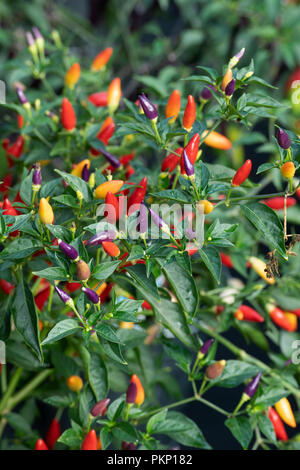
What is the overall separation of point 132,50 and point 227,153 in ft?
1.75

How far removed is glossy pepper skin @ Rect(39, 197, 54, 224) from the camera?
53 centimetres

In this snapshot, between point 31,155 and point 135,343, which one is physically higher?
point 31,155

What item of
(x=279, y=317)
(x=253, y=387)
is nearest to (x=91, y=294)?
(x=253, y=387)

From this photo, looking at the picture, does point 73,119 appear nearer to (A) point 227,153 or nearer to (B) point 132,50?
(A) point 227,153

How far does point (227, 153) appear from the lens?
124 cm

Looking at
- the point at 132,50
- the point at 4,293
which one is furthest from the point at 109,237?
the point at 132,50

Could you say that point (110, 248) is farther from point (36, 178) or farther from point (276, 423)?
point (276, 423)

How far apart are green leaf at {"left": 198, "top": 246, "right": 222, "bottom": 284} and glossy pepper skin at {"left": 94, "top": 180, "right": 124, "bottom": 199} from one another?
10 cm

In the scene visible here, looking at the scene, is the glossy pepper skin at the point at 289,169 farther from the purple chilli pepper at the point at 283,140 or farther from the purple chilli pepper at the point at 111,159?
the purple chilli pepper at the point at 111,159

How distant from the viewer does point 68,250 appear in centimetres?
50

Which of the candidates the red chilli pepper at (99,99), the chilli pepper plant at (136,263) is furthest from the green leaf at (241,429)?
the red chilli pepper at (99,99)

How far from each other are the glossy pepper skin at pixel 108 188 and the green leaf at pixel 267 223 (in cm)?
13

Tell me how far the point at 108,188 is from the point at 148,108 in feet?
0.30

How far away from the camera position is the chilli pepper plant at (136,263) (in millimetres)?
534
